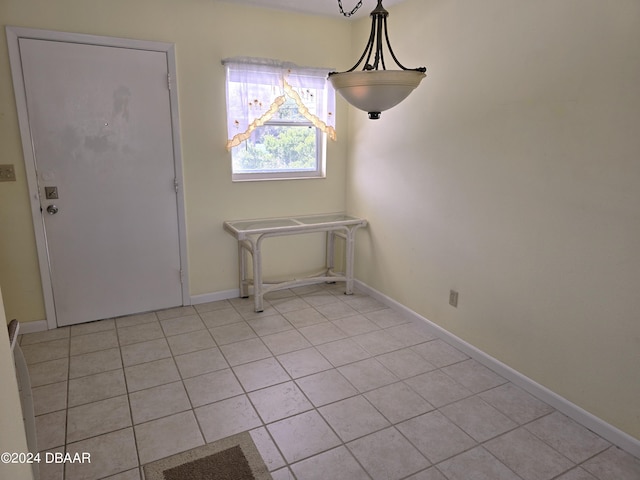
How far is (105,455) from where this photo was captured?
195 cm

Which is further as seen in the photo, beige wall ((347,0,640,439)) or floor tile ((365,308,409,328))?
floor tile ((365,308,409,328))

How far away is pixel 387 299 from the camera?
3.70 metres

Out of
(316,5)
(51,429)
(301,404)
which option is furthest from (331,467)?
(316,5)

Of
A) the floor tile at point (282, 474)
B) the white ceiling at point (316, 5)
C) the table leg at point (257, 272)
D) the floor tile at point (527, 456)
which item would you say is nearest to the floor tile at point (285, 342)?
the table leg at point (257, 272)

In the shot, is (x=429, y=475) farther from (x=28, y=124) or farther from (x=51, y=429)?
(x=28, y=124)

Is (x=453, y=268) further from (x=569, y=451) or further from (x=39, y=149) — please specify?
(x=39, y=149)

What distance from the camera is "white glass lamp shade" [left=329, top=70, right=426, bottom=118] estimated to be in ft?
4.86

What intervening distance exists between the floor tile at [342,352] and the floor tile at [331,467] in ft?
2.60

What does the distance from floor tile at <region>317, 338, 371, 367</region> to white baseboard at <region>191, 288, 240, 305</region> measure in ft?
3.88

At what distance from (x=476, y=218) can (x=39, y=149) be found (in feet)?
9.68

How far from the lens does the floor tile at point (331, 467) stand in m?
1.85

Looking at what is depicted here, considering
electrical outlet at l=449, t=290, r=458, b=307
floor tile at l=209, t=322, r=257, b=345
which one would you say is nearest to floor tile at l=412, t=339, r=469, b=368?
electrical outlet at l=449, t=290, r=458, b=307

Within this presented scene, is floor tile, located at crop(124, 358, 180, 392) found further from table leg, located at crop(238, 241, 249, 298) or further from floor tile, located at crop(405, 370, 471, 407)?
floor tile, located at crop(405, 370, 471, 407)

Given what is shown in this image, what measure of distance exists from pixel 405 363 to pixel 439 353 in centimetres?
29
